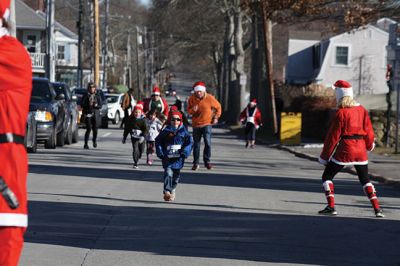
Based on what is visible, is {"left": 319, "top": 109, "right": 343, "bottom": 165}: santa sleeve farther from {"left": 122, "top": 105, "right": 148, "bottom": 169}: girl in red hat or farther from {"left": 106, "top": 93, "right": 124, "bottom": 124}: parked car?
{"left": 106, "top": 93, "right": 124, "bottom": 124}: parked car

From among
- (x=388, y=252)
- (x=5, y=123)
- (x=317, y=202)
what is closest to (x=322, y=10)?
(x=317, y=202)

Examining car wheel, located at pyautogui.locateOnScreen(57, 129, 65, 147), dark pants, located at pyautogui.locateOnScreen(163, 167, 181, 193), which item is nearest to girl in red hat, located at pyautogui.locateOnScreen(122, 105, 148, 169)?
dark pants, located at pyautogui.locateOnScreen(163, 167, 181, 193)

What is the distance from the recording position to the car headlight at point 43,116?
24094 millimetres

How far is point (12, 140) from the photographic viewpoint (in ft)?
15.6

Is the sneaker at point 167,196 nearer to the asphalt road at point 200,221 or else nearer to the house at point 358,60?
the asphalt road at point 200,221

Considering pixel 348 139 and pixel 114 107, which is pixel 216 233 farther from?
pixel 114 107

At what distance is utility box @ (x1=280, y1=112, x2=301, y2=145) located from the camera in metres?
33.1

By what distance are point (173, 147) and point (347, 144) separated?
269 cm

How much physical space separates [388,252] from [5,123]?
5.80m

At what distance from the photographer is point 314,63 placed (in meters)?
70.2

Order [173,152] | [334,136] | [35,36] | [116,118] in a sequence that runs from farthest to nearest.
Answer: [35,36], [116,118], [173,152], [334,136]

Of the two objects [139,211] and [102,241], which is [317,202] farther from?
[102,241]

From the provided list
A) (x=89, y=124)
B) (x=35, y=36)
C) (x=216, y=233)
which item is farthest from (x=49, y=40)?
(x=35, y=36)

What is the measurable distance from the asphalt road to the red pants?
380cm
